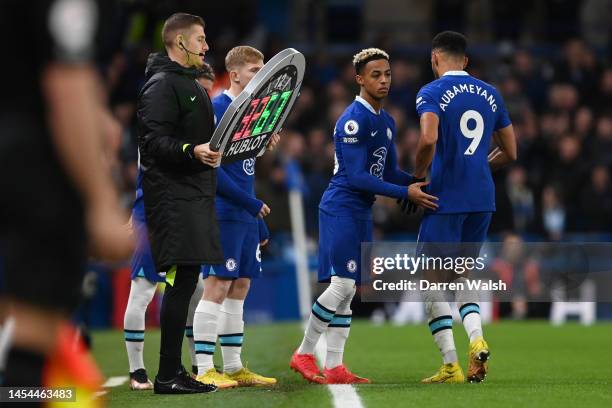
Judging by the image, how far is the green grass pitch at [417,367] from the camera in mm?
6500

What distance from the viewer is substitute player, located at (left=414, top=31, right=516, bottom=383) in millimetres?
7605

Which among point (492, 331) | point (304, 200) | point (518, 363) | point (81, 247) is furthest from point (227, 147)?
point (304, 200)

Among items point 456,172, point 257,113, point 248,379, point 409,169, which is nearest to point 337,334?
point 248,379

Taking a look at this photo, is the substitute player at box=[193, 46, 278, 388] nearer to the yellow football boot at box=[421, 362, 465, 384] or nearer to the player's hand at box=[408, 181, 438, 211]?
the player's hand at box=[408, 181, 438, 211]

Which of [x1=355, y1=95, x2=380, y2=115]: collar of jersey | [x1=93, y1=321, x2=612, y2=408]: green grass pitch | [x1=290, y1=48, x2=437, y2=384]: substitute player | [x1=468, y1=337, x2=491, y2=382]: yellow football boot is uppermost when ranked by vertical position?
[x1=355, y1=95, x2=380, y2=115]: collar of jersey

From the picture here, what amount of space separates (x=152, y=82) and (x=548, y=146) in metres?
12.7

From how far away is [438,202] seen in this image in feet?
25.0

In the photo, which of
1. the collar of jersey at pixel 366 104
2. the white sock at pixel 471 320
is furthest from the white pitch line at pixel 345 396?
the collar of jersey at pixel 366 104

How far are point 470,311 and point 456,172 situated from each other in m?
0.91

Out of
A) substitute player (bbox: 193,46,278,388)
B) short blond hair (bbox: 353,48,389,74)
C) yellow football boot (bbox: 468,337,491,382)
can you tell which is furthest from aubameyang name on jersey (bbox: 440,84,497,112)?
yellow football boot (bbox: 468,337,491,382)

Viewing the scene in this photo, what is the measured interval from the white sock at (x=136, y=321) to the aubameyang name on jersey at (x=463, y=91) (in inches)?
91.3

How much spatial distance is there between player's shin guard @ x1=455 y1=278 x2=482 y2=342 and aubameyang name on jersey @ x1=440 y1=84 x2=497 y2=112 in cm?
117

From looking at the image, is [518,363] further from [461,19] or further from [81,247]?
[461,19]

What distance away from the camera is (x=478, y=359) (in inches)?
291
